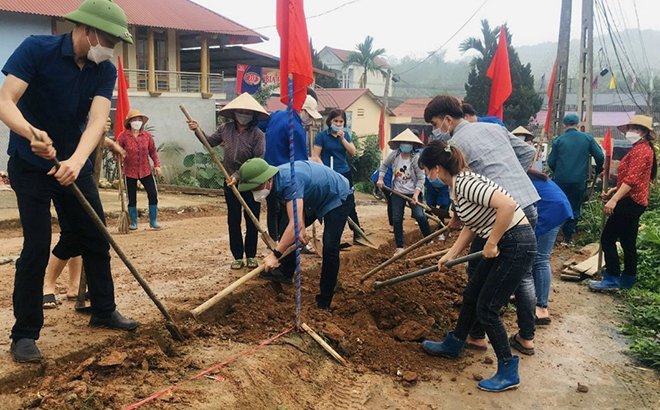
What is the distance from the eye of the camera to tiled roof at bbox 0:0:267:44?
52.5 feet

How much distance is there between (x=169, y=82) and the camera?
19.9 m

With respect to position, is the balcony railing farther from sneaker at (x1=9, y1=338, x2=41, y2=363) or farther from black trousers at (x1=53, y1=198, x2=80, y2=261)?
sneaker at (x1=9, y1=338, x2=41, y2=363)

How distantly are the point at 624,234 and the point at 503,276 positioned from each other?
3.24m

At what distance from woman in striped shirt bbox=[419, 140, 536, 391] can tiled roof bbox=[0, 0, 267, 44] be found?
15.1 metres

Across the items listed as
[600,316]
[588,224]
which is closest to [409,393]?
[600,316]

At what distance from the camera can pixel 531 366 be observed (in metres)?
4.57

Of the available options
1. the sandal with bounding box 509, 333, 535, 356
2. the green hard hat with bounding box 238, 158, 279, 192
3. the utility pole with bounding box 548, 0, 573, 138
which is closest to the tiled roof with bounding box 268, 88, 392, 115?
the utility pole with bounding box 548, 0, 573, 138

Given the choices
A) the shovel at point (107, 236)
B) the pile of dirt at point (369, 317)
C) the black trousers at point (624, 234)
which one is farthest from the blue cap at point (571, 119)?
the shovel at point (107, 236)

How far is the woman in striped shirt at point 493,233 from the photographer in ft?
12.2

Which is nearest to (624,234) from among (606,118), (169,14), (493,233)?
(493,233)

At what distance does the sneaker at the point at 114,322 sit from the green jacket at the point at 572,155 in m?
6.91

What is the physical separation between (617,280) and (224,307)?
14.9 ft

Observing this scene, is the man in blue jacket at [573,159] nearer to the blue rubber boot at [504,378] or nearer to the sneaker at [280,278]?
the sneaker at [280,278]

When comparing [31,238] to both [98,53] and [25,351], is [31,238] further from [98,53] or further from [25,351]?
[98,53]
